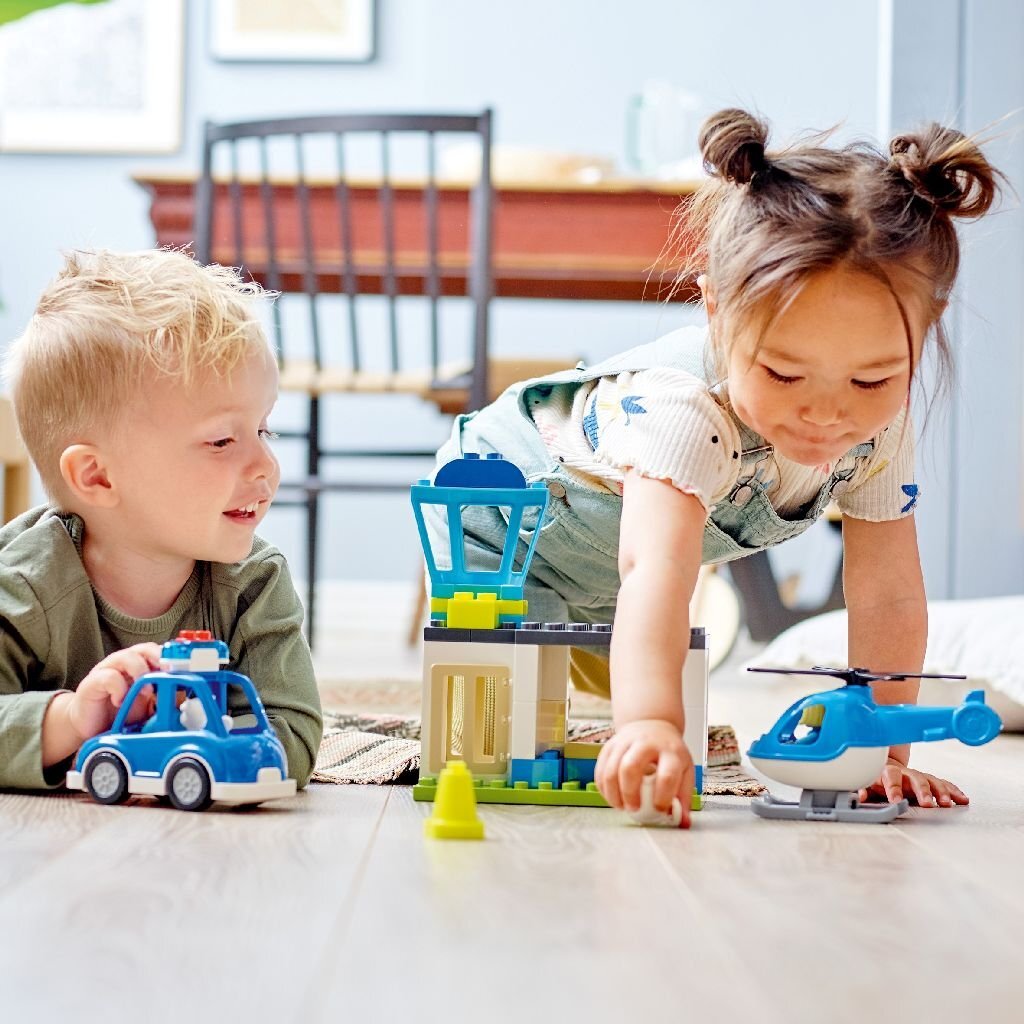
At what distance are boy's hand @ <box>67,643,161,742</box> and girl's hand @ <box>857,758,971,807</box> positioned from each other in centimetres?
56

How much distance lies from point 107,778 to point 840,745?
520mm

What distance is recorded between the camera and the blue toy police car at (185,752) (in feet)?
3.12

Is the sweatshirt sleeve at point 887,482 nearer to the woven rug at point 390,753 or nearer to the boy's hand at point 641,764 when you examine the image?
the woven rug at point 390,753

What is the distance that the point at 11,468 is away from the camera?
2307 mm

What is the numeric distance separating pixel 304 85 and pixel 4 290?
111 centimetres

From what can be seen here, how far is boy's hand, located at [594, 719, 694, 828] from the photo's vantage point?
88 centimetres

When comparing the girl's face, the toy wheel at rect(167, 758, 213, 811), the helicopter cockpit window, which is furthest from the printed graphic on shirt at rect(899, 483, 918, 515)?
the toy wheel at rect(167, 758, 213, 811)

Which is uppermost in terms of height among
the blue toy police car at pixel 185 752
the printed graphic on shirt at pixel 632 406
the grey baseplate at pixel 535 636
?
the printed graphic on shirt at pixel 632 406

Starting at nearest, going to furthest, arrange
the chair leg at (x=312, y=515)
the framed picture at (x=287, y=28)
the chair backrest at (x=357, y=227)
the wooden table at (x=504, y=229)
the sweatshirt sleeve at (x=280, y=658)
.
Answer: the sweatshirt sleeve at (x=280, y=658) < the chair backrest at (x=357, y=227) < the wooden table at (x=504, y=229) < the chair leg at (x=312, y=515) < the framed picture at (x=287, y=28)

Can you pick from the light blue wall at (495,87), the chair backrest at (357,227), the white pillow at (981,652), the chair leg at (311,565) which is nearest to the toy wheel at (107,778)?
the white pillow at (981,652)

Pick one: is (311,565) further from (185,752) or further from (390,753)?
(185,752)

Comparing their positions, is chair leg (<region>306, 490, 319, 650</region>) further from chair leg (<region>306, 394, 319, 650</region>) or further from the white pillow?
the white pillow

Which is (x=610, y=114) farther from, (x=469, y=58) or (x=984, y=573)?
(x=984, y=573)

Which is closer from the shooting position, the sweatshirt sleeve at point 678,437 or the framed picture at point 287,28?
the sweatshirt sleeve at point 678,437
